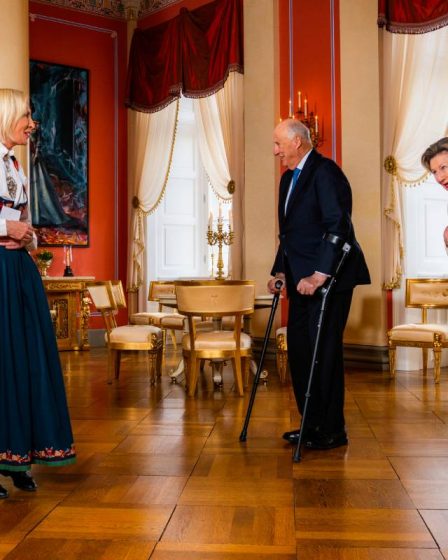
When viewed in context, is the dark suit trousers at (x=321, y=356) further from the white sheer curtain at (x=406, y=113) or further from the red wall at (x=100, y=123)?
the red wall at (x=100, y=123)

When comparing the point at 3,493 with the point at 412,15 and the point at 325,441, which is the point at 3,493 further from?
the point at 412,15

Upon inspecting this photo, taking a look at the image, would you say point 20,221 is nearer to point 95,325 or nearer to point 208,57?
point 208,57

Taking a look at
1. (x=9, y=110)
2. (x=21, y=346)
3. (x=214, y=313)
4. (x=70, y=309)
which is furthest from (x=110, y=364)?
(x=9, y=110)

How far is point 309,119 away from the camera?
699 centimetres

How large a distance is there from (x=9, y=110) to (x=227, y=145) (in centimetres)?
542

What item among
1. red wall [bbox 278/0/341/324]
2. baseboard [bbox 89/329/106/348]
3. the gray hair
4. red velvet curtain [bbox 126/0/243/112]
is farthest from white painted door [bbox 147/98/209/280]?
the gray hair

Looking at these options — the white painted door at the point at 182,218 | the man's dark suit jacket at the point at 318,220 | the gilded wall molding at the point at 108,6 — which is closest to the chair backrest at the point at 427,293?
the man's dark suit jacket at the point at 318,220

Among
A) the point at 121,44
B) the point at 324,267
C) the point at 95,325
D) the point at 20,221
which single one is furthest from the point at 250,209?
the point at 20,221

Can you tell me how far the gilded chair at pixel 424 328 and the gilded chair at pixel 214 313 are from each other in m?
1.42

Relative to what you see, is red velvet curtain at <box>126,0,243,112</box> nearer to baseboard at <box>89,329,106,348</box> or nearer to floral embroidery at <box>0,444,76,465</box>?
baseboard at <box>89,329,106,348</box>

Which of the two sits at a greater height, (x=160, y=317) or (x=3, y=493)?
(x=160, y=317)

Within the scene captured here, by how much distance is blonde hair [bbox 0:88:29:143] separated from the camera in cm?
266

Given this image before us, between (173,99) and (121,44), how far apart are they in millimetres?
1434

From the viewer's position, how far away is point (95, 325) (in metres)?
9.20
